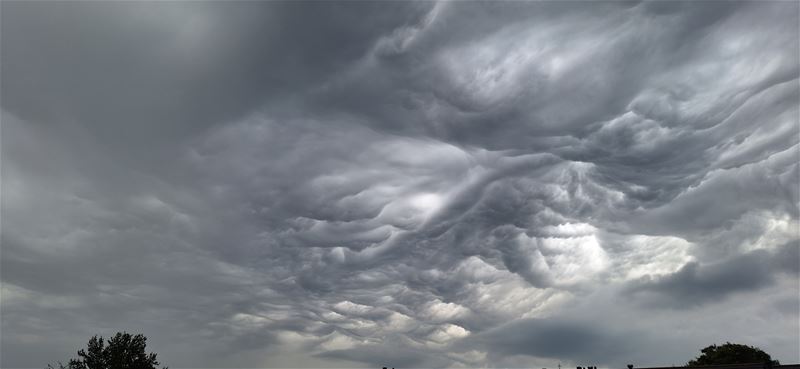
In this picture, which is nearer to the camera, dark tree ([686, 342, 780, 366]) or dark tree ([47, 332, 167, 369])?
dark tree ([47, 332, 167, 369])

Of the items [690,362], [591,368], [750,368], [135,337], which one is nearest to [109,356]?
[135,337]

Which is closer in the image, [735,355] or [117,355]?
[117,355]

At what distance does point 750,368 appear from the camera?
56.7 meters

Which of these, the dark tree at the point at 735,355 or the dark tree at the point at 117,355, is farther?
the dark tree at the point at 735,355

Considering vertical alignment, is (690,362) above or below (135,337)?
below

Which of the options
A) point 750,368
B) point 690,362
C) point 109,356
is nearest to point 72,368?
point 109,356

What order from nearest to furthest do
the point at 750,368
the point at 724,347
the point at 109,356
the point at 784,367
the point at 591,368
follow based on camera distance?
1. the point at 784,367
2. the point at 750,368
3. the point at 591,368
4. the point at 109,356
5. the point at 724,347

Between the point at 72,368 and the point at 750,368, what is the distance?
95.6 meters

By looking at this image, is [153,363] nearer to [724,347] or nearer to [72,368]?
[72,368]

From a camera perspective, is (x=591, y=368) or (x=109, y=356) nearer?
(x=591, y=368)

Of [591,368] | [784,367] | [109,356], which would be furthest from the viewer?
[109,356]

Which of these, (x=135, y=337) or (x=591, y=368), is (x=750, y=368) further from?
(x=135, y=337)

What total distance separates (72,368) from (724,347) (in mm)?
143061

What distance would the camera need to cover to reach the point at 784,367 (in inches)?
2064
